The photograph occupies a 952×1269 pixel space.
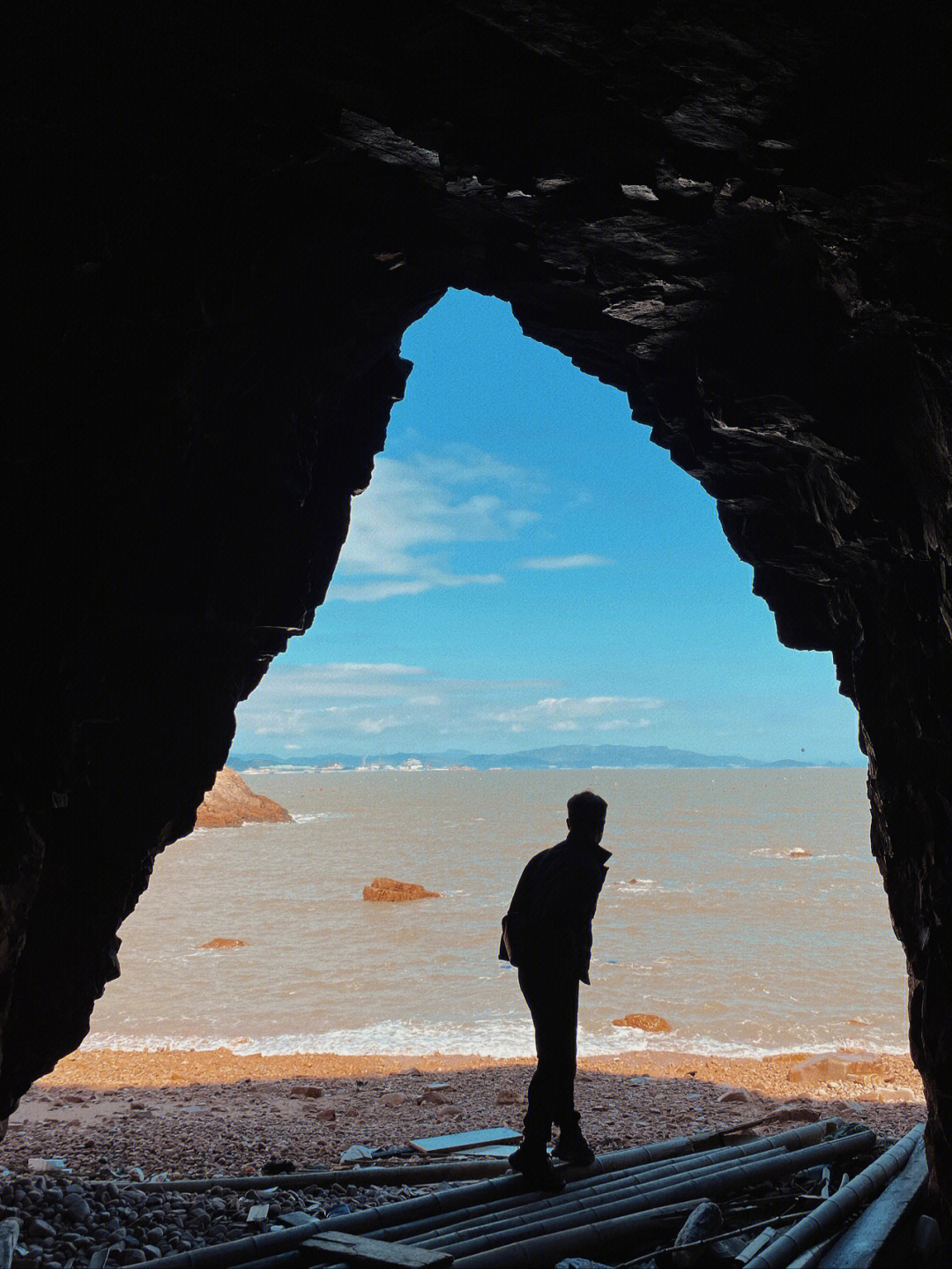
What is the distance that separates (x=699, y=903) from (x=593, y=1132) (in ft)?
68.9

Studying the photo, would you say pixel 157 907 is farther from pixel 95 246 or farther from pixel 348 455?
pixel 95 246

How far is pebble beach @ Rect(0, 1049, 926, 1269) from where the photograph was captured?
5285 mm

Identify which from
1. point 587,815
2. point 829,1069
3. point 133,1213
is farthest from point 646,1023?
point 133,1213

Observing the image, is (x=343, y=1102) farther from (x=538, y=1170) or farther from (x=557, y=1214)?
(x=557, y=1214)

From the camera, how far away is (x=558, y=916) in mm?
5809

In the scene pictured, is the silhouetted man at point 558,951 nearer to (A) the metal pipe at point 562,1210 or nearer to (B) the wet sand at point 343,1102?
(A) the metal pipe at point 562,1210

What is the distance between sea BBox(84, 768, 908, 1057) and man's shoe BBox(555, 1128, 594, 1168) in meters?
7.22

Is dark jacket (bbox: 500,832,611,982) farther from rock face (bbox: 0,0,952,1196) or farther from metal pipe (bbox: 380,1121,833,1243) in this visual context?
rock face (bbox: 0,0,952,1196)

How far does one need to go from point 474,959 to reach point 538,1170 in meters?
14.8

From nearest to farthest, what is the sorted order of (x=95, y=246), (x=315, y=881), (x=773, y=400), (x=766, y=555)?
(x=95, y=246) → (x=773, y=400) → (x=766, y=555) → (x=315, y=881)

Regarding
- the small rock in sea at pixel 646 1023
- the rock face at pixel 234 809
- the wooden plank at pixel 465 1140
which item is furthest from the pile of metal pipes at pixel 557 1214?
the rock face at pixel 234 809

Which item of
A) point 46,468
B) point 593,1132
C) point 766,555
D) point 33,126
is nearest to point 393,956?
point 593,1132

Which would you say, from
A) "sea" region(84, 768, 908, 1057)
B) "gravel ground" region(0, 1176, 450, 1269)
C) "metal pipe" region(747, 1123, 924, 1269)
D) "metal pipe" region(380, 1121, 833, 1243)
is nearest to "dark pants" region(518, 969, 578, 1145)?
"metal pipe" region(380, 1121, 833, 1243)

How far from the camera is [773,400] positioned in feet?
18.1
